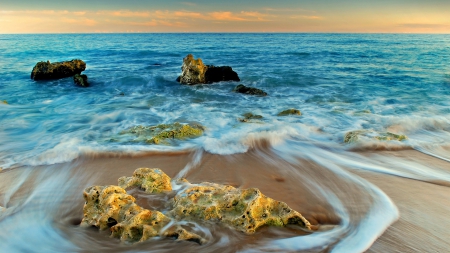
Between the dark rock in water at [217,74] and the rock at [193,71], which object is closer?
the rock at [193,71]

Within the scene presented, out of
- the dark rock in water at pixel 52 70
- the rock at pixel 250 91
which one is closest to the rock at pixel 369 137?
the rock at pixel 250 91

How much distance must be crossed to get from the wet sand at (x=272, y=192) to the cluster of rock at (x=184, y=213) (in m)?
0.09

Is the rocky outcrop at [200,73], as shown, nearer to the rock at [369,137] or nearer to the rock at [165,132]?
the rock at [165,132]

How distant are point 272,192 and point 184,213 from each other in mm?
1482

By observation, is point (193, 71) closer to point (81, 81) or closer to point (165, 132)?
point (81, 81)

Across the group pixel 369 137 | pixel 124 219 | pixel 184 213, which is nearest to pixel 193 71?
pixel 369 137

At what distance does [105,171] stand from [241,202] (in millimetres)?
2791

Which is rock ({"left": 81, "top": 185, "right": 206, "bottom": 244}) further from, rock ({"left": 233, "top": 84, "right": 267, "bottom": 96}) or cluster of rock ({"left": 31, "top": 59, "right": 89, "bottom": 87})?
cluster of rock ({"left": 31, "top": 59, "right": 89, "bottom": 87})

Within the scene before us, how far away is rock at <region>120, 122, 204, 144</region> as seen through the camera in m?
6.05

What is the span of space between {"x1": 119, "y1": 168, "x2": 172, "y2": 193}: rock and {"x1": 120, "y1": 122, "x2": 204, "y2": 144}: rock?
1950mm

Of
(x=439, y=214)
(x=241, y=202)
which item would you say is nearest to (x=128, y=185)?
(x=241, y=202)

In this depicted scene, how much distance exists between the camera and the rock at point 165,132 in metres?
6.05

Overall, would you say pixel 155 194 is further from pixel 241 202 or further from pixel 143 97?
pixel 143 97

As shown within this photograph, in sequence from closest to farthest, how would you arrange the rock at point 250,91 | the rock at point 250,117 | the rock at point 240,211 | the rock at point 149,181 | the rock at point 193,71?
the rock at point 240,211
the rock at point 149,181
the rock at point 250,117
the rock at point 250,91
the rock at point 193,71
